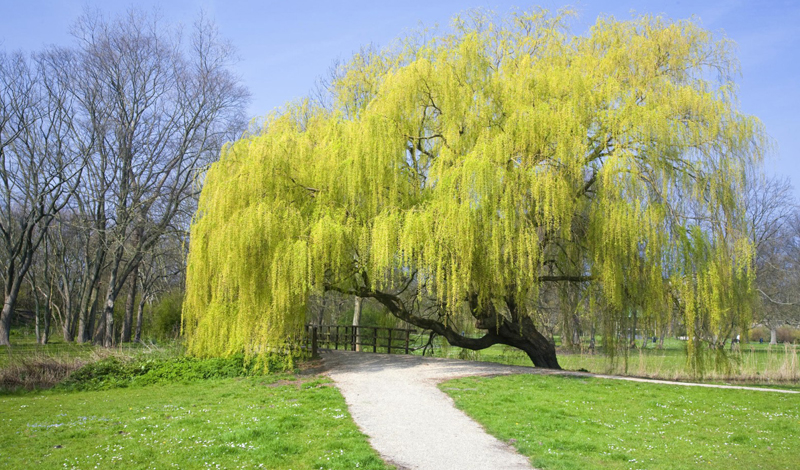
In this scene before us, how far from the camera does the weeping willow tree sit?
11227mm

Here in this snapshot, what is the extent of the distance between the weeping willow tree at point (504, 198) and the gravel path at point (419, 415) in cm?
169

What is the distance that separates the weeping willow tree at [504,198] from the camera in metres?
11.2

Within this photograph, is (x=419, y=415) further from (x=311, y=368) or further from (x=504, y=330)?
(x=504, y=330)

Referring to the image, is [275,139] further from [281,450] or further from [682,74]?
[682,74]

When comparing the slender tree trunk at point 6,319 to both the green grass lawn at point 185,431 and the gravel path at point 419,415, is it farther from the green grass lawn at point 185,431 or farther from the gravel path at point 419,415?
the gravel path at point 419,415

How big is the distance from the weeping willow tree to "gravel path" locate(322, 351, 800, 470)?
169 cm

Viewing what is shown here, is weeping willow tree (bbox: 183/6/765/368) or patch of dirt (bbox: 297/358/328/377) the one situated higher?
weeping willow tree (bbox: 183/6/765/368)

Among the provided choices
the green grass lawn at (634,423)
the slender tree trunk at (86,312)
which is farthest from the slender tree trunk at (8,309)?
the green grass lawn at (634,423)

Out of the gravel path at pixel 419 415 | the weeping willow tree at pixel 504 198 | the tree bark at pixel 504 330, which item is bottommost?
the gravel path at pixel 419 415

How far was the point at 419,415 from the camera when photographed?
8.01 meters

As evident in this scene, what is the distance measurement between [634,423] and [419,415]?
290 centimetres

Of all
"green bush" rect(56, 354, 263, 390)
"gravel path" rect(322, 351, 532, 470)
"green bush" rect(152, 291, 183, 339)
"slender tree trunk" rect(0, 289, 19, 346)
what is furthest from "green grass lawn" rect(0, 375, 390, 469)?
"green bush" rect(152, 291, 183, 339)

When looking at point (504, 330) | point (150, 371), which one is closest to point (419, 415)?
point (504, 330)

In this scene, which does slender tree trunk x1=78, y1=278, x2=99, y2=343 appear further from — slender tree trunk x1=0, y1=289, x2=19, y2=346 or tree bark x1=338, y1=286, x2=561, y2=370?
tree bark x1=338, y1=286, x2=561, y2=370
